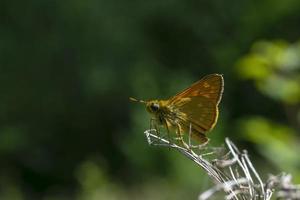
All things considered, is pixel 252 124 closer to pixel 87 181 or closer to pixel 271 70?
pixel 271 70

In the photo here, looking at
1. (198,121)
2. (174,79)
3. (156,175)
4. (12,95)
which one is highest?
(12,95)

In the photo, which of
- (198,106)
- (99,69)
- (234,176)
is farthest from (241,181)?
(99,69)

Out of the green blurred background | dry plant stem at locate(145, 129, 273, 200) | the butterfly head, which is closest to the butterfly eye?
the butterfly head

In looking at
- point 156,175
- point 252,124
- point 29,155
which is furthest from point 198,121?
point 29,155

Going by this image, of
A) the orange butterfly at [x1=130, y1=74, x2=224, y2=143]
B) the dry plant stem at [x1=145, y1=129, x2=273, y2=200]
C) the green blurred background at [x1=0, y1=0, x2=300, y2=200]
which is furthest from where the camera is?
the green blurred background at [x1=0, y1=0, x2=300, y2=200]

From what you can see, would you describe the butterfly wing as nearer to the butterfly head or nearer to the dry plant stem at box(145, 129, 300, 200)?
the butterfly head

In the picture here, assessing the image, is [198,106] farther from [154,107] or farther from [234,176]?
[234,176]

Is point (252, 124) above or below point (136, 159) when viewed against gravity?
below
